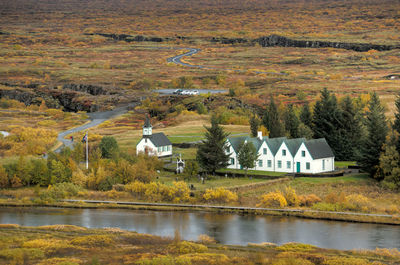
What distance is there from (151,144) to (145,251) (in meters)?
35.5

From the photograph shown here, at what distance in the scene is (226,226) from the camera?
193ft

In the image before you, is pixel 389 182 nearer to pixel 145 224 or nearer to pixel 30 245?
pixel 145 224

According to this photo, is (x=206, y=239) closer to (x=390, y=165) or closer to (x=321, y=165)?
(x=390, y=165)

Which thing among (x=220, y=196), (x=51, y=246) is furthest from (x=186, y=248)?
(x=220, y=196)

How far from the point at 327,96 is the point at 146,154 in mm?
26182

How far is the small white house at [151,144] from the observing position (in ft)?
278

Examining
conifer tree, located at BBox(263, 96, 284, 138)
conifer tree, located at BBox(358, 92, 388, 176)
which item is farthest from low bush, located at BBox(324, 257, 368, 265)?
conifer tree, located at BBox(263, 96, 284, 138)

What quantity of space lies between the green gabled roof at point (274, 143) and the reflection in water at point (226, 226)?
57.1 feet

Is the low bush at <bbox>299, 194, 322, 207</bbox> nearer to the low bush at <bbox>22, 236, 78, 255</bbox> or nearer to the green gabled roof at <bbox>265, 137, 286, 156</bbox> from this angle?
the green gabled roof at <bbox>265, 137, 286, 156</bbox>

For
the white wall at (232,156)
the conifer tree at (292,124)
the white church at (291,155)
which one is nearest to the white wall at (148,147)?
the white wall at (232,156)

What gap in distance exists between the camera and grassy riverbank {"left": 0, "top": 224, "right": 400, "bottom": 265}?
4741 centimetres

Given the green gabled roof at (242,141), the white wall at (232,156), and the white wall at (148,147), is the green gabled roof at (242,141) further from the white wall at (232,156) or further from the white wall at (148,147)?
the white wall at (148,147)

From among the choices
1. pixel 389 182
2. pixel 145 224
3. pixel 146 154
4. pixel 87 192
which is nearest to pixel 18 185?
pixel 87 192

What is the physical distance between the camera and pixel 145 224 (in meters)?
60.4
